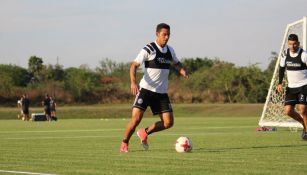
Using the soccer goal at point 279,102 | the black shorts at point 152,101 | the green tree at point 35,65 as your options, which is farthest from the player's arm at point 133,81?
the green tree at point 35,65

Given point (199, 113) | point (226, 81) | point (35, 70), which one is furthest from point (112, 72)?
point (199, 113)

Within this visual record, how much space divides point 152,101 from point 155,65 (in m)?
0.71

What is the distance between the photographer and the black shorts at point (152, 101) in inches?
527

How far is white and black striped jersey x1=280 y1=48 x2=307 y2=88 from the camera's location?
16.9 m

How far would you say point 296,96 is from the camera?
17.2 metres

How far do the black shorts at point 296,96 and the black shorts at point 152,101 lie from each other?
4711mm

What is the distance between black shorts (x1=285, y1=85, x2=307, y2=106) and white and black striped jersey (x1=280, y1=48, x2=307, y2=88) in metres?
0.10

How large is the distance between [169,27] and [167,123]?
182 cm

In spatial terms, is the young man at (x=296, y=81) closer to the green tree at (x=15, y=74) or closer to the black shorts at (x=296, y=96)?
the black shorts at (x=296, y=96)

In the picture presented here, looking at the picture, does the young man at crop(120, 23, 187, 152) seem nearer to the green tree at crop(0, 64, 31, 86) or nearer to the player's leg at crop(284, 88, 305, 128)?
the player's leg at crop(284, 88, 305, 128)

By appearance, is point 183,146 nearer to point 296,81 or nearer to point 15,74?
point 296,81

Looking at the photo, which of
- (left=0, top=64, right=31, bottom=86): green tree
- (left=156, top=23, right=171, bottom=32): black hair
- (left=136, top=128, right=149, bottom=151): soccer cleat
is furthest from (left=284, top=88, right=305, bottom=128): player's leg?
(left=0, top=64, right=31, bottom=86): green tree

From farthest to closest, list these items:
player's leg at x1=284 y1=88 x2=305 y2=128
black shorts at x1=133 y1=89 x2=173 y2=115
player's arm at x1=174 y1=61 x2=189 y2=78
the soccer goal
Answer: the soccer goal < player's leg at x1=284 y1=88 x2=305 y2=128 < player's arm at x1=174 y1=61 x2=189 y2=78 < black shorts at x1=133 y1=89 x2=173 y2=115

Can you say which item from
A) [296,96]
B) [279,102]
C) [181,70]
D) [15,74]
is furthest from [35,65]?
[181,70]
